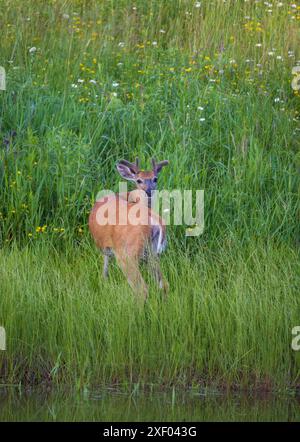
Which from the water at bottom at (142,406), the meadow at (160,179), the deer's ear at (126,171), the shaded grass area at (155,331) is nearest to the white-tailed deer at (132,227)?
the deer's ear at (126,171)

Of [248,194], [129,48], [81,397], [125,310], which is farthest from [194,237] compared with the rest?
[129,48]

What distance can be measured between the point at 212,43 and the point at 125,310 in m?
4.55

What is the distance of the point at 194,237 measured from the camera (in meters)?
8.56

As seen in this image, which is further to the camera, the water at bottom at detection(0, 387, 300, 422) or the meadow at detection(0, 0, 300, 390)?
the meadow at detection(0, 0, 300, 390)

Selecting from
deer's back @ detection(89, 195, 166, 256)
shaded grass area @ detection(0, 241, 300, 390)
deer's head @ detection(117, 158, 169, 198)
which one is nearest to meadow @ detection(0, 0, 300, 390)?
shaded grass area @ detection(0, 241, 300, 390)

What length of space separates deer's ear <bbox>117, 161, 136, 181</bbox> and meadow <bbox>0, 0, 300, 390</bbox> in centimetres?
53

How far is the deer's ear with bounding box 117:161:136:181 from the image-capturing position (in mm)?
8438

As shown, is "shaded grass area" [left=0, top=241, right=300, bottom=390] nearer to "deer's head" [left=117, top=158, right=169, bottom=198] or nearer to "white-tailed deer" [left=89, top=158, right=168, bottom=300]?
"white-tailed deer" [left=89, top=158, right=168, bottom=300]

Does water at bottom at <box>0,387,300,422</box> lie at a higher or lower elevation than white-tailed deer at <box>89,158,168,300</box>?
lower

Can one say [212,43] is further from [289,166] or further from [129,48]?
[289,166]

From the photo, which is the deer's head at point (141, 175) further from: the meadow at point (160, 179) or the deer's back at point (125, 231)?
the meadow at point (160, 179)

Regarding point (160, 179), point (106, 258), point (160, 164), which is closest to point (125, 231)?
point (106, 258)

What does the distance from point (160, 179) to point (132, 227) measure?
3.82ft

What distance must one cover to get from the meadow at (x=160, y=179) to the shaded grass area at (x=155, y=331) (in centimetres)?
1
